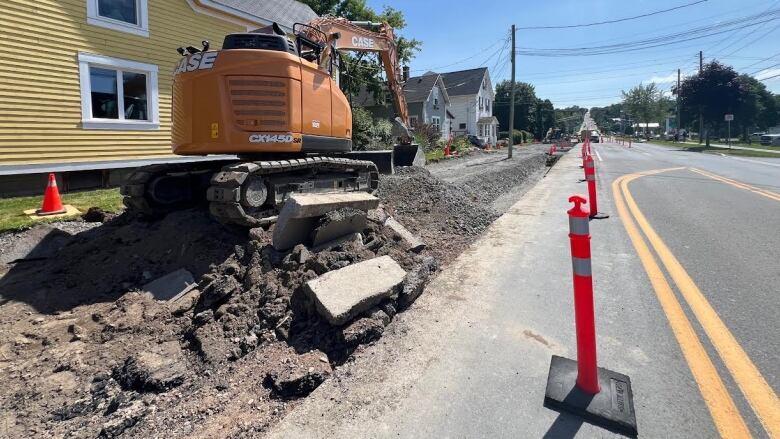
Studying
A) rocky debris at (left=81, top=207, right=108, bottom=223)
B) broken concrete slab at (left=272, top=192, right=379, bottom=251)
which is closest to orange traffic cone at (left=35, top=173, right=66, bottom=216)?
rocky debris at (left=81, top=207, right=108, bottom=223)

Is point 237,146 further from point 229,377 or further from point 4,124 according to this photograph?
point 4,124

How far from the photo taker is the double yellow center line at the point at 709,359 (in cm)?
250

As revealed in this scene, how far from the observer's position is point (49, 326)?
431 cm

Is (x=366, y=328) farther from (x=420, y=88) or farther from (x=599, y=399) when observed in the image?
(x=420, y=88)

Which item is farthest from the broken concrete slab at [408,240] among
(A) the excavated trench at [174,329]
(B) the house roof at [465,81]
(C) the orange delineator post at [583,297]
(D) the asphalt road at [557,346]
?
(B) the house roof at [465,81]

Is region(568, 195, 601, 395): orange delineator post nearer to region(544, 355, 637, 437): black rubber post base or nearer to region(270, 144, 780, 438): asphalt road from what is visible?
region(544, 355, 637, 437): black rubber post base

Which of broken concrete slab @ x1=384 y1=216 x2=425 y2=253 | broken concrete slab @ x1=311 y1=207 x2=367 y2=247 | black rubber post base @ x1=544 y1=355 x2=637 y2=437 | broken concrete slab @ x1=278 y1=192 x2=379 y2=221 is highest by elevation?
broken concrete slab @ x1=278 y1=192 x2=379 y2=221

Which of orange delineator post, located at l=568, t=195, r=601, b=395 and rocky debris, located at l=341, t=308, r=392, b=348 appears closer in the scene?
orange delineator post, located at l=568, t=195, r=601, b=395

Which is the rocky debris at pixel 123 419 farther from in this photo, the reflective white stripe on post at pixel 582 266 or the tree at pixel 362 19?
the tree at pixel 362 19

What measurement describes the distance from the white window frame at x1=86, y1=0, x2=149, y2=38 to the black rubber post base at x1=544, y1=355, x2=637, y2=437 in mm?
13663

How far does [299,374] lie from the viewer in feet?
10.2

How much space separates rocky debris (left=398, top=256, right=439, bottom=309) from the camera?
4.09 m

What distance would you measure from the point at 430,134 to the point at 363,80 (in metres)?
5.67

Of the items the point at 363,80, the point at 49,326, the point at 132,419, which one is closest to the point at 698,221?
the point at 132,419
